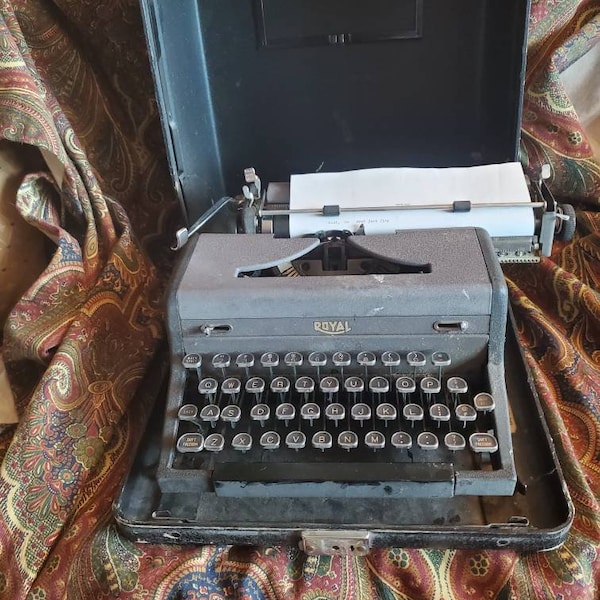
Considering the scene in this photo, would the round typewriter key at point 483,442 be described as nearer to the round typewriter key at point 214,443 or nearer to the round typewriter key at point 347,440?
the round typewriter key at point 347,440

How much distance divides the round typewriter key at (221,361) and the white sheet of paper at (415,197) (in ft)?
1.06

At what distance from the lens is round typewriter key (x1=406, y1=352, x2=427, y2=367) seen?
1.16 meters

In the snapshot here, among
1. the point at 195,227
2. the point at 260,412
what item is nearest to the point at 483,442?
the point at 260,412

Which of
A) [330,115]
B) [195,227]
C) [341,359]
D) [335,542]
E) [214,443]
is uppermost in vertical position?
[330,115]

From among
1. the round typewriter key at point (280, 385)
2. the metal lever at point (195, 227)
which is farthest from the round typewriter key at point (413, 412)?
the metal lever at point (195, 227)

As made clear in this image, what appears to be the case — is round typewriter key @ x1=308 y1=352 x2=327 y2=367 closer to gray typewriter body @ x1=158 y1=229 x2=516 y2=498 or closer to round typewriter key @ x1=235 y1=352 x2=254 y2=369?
gray typewriter body @ x1=158 y1=229 x2=516 y2=498

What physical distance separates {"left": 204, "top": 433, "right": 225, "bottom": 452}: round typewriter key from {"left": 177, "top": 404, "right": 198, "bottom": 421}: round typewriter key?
0.05m

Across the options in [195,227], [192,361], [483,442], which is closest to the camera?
[483,442]

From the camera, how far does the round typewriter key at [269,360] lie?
1.19m

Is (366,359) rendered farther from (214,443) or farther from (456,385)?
(214,443)

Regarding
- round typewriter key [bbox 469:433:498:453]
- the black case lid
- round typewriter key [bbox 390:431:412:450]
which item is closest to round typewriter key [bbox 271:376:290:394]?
round typewriter key [bbox 390:431:412:450]

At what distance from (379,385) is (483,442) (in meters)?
0.20

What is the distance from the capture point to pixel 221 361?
1197 mm

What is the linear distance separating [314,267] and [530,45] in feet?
2.81
